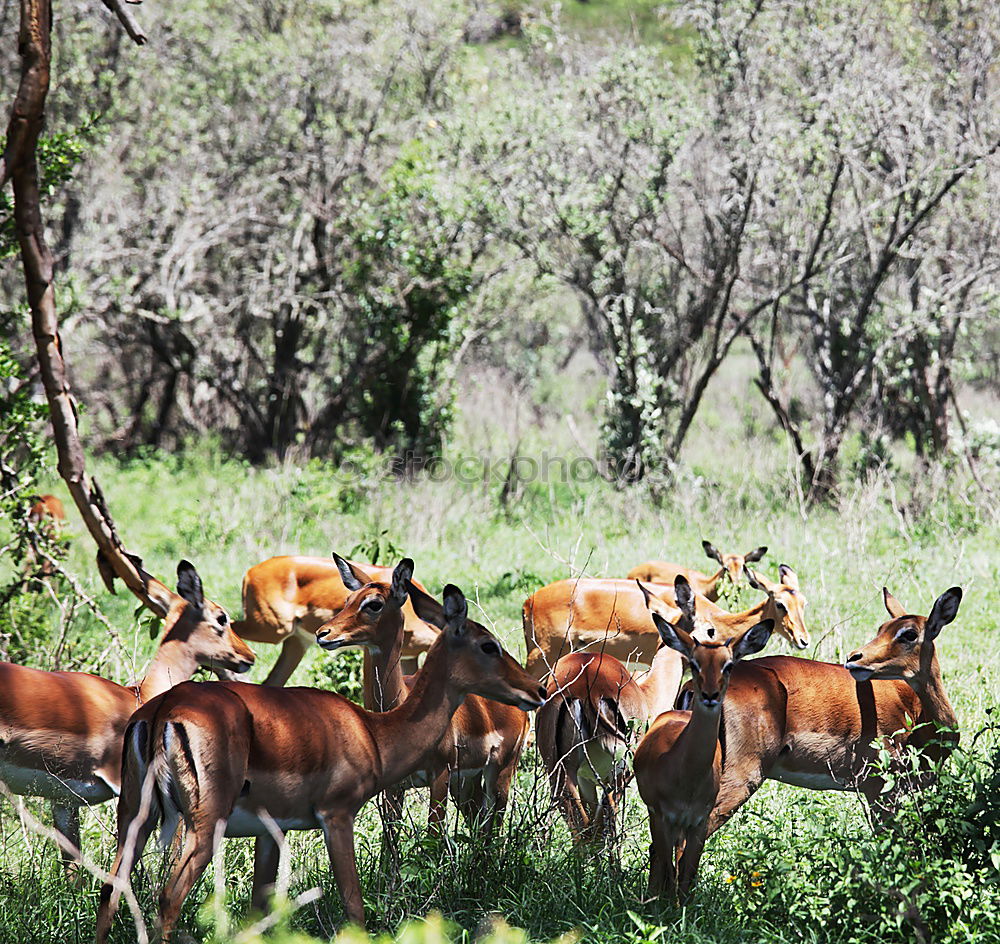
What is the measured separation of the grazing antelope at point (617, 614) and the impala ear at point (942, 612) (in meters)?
1.80

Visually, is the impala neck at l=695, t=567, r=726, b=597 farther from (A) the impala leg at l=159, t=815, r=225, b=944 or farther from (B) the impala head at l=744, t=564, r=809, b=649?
(A) the impala leg at l=159, t=815, r=225, b=944

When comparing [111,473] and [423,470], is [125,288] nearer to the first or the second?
[111,473]

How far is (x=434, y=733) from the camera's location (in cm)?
390

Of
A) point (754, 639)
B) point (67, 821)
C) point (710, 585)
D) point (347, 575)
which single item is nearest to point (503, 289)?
point (710, 585)

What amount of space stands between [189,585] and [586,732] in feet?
5.74

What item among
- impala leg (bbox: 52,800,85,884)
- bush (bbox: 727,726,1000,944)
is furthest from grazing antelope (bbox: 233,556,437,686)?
bush (bbox: 727,726,1000,944)

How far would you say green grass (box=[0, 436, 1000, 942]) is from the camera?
3.74m

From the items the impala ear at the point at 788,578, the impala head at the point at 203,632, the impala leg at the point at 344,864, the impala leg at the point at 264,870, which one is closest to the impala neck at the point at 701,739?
the impala leg at the point at 344,864

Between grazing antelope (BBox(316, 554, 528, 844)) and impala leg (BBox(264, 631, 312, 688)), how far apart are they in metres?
2.29

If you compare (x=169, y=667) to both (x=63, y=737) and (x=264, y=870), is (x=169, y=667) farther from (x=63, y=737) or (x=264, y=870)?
(x=264, y=870)

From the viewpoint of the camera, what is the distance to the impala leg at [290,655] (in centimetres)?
695

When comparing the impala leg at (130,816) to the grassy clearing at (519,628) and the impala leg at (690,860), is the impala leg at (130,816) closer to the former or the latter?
the grassy clearing at (519,628)

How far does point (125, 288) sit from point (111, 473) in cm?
219

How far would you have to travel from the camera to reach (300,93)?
1409cm
